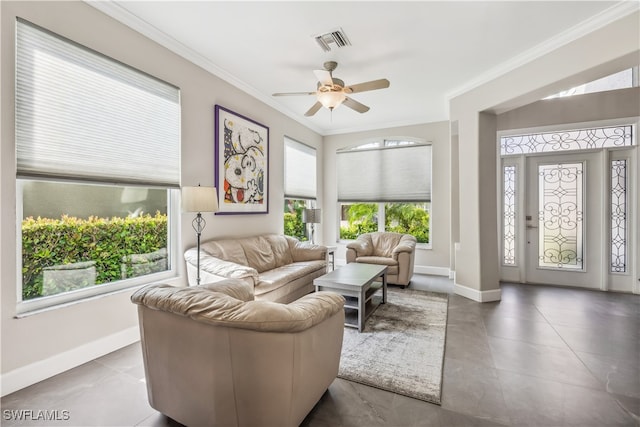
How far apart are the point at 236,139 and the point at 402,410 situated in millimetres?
3672

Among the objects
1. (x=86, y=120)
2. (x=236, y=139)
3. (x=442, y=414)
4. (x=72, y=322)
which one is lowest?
(x=442, y=414)

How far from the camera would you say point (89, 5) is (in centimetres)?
246

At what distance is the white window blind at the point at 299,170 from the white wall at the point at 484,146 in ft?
9.35

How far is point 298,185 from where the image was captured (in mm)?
5809

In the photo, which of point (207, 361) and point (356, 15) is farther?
point (356, 15)

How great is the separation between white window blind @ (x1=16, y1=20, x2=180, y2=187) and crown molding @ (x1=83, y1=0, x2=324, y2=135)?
0.41 meters

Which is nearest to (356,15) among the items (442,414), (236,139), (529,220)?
(236,139)

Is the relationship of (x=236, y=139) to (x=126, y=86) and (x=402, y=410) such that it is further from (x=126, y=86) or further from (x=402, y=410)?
(x=402, y=410)

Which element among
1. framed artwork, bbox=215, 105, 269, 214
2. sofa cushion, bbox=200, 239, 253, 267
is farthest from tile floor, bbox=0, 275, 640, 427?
framed artwork, bbox=215, 105, 269, 214

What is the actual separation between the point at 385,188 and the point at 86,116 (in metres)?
5.01

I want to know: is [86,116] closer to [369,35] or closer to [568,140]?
[369,35]

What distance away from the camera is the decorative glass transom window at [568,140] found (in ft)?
14.7

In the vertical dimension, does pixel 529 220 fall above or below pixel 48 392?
above

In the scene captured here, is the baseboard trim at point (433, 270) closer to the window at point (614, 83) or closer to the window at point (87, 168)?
the window at point (614, 83)
